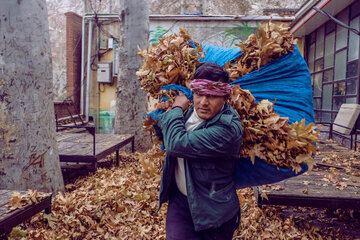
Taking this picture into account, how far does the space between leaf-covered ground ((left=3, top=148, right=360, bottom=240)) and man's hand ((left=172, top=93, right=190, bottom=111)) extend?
1.30 metres

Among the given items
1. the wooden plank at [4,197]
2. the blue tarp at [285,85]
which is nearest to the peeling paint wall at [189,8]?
the wooden plank at [4,197]

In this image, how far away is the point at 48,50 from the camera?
4.28 m

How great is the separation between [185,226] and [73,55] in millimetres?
12452

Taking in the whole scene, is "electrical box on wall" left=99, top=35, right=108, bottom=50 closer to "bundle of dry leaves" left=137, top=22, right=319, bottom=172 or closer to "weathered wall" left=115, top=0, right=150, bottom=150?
"weathered wall" left=115, top=0, right=150, bottom=150

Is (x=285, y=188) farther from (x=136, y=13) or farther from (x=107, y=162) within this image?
(x=136, y=13)

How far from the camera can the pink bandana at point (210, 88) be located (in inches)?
77.8

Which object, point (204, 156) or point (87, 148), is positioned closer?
point (204, 156)

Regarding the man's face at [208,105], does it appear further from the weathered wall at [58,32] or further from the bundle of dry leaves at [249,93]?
the weathered wall at [58,32]

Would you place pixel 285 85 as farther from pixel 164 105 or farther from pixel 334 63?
pixel 334 63

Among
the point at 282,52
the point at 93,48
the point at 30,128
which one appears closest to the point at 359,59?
the point at 282,52

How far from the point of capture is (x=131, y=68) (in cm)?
775

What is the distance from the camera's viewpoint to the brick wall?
12.9 metres

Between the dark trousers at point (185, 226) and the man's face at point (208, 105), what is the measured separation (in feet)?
2.19

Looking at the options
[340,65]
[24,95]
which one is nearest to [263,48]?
[24,95]
